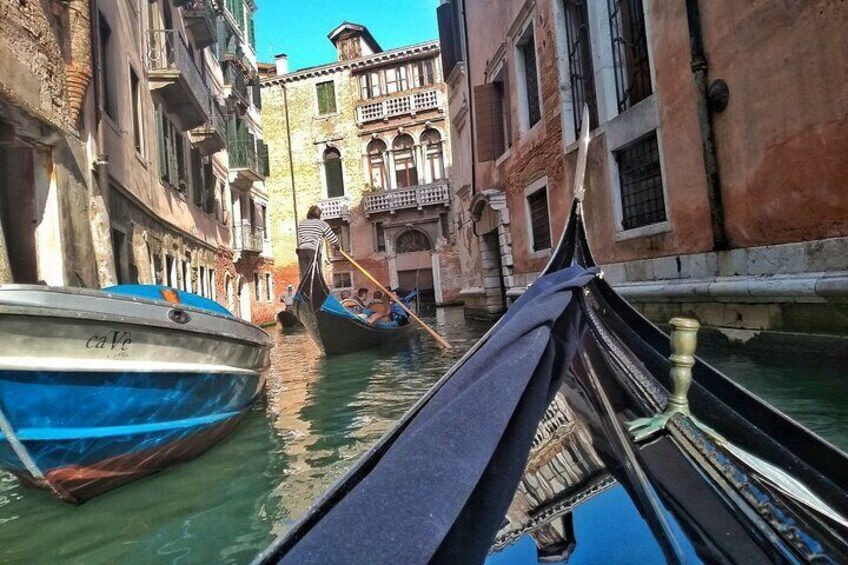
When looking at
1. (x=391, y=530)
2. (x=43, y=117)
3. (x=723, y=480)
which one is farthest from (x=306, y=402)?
(x=391, y=530)

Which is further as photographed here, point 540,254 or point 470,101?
point 470,101

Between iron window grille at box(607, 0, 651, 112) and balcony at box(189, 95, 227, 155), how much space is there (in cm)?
797

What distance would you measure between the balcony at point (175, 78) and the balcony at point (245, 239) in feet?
17.2

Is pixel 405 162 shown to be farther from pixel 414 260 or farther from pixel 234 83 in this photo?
pixel 234 83

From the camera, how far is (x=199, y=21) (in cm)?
1159

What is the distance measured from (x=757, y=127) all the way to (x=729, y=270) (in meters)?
1.11

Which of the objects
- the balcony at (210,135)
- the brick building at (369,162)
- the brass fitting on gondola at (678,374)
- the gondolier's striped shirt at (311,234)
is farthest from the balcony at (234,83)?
the brass fitting on gondola at (678,374)

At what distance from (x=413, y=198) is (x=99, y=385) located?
60.1ft

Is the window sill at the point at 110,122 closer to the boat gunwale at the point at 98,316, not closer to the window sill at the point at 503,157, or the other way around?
the boat gunwale at the point at 98,316

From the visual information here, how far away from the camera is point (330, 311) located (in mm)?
7172

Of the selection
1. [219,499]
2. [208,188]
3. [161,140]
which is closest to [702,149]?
[219,499]

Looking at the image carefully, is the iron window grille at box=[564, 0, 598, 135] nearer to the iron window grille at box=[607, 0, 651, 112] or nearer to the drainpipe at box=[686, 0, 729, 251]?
the iron window grille at box=[607, 0, 651, 112]

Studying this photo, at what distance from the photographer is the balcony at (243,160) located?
15.5 metres

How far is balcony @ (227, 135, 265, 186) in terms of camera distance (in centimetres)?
1551
